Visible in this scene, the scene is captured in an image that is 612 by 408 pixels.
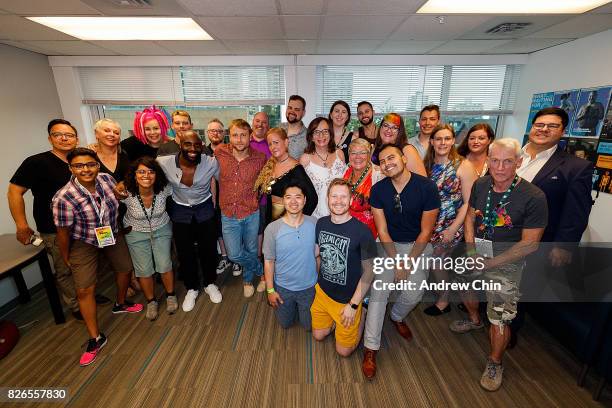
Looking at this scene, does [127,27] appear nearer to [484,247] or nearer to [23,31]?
[23,31]

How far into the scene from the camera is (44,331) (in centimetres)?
243

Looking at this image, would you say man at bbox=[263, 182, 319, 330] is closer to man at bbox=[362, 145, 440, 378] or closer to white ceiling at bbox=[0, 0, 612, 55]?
man at bbox=[362, 145, 440, 378]

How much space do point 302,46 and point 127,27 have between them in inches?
83.3

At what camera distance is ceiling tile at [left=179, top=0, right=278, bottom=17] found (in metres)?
2.28

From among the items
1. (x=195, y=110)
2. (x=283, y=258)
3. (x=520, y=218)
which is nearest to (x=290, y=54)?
(x=195, y=110)

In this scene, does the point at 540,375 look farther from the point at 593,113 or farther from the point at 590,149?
the point at 593,113

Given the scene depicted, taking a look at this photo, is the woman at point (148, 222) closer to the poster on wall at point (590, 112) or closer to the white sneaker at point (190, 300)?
the white sneaker at point (190, 300)

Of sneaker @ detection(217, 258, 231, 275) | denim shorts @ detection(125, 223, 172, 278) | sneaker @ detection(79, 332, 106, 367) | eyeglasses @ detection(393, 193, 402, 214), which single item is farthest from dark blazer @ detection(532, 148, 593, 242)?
sneaker @ detection(79, 332, 106, 367)

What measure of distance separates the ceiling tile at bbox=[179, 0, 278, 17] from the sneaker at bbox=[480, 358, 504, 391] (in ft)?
10.7

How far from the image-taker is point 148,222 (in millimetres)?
2357

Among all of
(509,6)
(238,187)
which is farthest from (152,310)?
(509,6)

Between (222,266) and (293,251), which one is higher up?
(293,251)

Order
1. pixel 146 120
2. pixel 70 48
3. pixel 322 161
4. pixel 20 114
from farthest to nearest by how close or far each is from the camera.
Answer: pixel 70 48
pixel 20 114
pixel 146 120
pixel 322 161

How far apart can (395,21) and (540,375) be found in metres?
3.31
